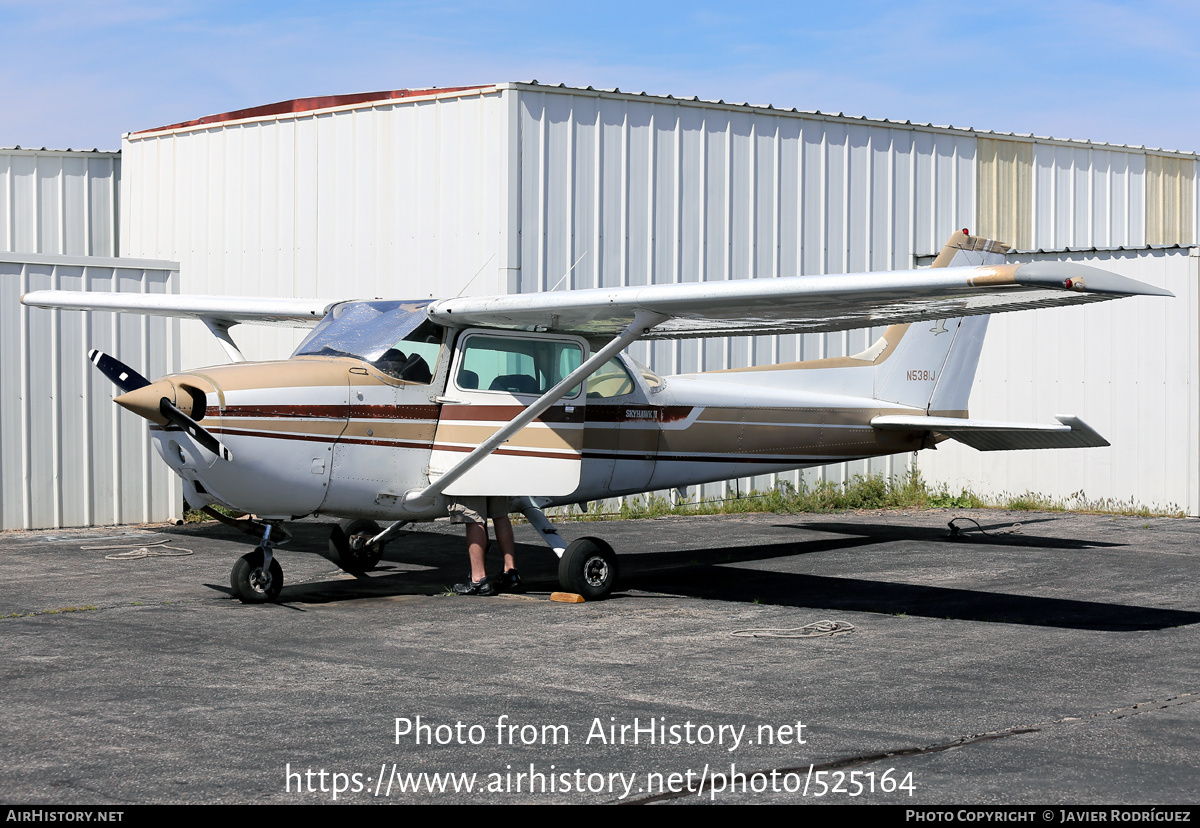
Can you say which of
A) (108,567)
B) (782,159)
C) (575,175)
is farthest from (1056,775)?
(782,159)

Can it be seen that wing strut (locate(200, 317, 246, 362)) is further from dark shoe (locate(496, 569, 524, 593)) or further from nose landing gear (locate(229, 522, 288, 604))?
dark shoe (locate(496, 569, 524, 593))

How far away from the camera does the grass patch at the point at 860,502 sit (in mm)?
15633

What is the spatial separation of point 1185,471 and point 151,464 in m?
12.3

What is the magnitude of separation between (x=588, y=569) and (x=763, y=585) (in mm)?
1588

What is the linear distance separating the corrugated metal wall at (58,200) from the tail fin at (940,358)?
13419 millimetres

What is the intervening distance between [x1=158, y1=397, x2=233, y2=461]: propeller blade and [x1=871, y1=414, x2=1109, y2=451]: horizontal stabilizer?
634 cm

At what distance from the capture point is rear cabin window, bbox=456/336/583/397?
31.3 feet

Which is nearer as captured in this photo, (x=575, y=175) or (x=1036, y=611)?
(x=1036, y=611)

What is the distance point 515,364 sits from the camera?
32.0ft

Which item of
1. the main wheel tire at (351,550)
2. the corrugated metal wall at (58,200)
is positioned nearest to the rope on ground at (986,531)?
the main wheel tire at (351,550)

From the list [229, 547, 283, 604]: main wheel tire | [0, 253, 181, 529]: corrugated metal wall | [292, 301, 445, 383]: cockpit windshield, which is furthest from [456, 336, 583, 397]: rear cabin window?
[0, 253, 181, 529]: corrugated metal wall

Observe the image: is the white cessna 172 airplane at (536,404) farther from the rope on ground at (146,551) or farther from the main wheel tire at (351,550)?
the rope on ground at (146,551)
